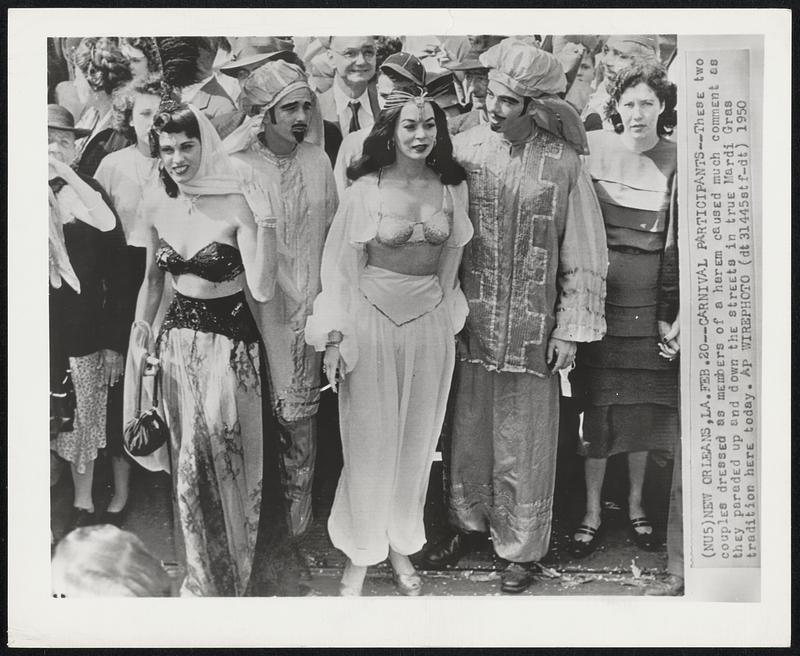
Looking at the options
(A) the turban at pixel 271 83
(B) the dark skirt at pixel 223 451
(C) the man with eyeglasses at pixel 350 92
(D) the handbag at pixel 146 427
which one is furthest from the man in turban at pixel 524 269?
(D) the handbag at pixel 146 427

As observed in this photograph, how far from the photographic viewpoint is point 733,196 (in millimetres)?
3494

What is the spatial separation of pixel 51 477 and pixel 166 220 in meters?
1.04

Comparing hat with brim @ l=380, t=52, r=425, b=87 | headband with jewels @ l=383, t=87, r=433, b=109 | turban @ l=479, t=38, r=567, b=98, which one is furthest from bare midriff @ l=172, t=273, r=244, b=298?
turban @ l=479, t=38, r=567, b=98

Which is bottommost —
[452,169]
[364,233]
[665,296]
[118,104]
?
[665,296]

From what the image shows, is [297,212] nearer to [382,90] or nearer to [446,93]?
[382,90]

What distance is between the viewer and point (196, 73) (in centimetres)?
343

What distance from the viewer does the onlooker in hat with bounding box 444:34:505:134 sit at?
3.42 metres

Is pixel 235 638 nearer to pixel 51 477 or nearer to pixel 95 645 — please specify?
pixel 95 645

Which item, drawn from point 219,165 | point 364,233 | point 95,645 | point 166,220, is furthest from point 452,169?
point 95,645

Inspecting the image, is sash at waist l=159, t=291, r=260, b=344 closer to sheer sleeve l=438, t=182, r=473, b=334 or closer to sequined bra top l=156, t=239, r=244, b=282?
sequined bra top l=156, t=239, r=244, b=282

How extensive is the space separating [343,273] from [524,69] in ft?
3.17

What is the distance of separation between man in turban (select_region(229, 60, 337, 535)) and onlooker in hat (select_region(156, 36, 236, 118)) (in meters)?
0.10

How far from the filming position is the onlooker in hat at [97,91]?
11.3 feet

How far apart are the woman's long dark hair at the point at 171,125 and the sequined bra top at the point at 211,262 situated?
0.22 metres
